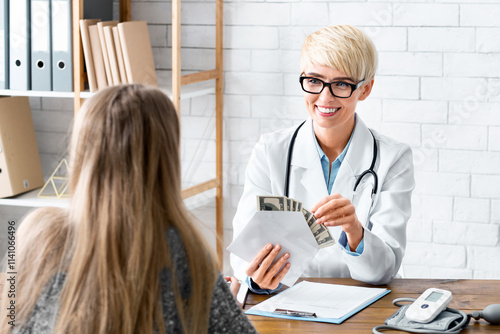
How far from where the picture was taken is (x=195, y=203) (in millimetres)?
2863

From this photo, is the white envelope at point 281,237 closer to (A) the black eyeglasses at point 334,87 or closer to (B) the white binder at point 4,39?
(A) the black eyeglasses at point 334,87

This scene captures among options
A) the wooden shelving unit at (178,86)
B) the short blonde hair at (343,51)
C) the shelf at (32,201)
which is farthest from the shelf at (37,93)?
the short blonde hair at (343,51)

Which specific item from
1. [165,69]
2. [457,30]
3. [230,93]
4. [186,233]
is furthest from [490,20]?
[186,233]

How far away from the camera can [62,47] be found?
8.34ft

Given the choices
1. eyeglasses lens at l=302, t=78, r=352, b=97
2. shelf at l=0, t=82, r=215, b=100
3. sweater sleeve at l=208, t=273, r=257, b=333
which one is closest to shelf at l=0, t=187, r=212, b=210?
shelf at l=0, t=82, r=215, b=100

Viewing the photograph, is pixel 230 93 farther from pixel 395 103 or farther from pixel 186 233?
pixel 186 233

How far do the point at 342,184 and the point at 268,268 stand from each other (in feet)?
1.53

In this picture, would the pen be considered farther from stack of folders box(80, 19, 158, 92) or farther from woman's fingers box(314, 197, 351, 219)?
stack of folders box(80, 19, 158, 92)

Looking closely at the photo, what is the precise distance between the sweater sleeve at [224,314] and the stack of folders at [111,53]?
160cm

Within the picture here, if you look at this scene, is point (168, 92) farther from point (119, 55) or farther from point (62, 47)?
point (62, 47)

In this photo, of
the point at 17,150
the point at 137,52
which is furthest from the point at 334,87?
the point at 17,150

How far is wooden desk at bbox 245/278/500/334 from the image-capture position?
1346 mm

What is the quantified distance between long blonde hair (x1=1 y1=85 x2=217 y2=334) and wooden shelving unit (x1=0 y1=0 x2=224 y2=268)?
1450 millimetres

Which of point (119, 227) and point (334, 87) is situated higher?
point (334, 87)
